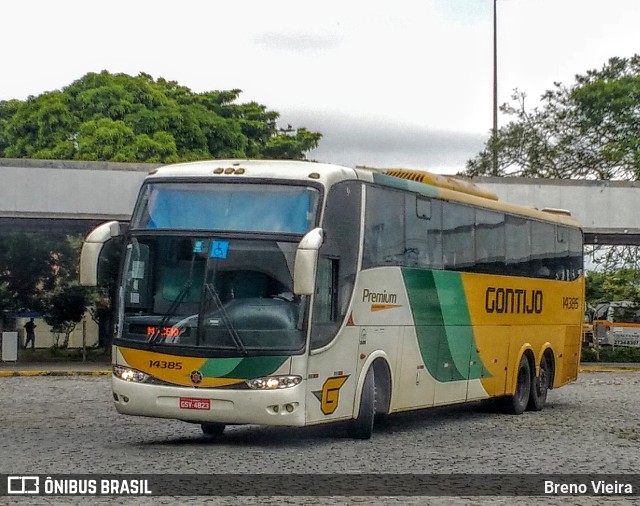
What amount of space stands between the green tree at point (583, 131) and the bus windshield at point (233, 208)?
130 ft

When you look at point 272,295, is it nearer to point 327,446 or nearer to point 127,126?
point 327,446

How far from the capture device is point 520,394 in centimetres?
2152

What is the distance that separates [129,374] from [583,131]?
141 ft

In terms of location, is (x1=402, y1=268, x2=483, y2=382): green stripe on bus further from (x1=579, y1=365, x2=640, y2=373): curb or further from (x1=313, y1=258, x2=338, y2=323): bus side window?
(x1=579, y1=365, x2=640, y2=373): curb

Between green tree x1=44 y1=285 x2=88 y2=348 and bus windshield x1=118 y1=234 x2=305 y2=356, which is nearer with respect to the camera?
bus windshield x1=118 y1=234 x2=305 y2=356

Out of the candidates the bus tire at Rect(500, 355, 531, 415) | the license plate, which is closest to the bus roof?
the license plate

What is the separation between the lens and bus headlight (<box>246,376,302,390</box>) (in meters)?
14.1

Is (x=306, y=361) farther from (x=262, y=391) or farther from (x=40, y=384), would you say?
(x=40, y=384)

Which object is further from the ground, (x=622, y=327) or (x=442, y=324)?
(x=442, y=324)

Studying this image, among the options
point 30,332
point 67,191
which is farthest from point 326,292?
point 30,332

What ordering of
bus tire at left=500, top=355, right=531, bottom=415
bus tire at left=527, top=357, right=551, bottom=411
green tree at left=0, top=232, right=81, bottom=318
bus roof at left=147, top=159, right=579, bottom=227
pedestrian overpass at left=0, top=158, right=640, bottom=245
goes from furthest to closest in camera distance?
green tree at left=0, top=232, right=81, bottom=318, pedestrian overpass at left=0, top=158, right=640, bottom=245, bus tire at left=527, top=357, right=551, bottom=411, bus tire at left=500, top=355, right=531, bottom=415, bus roof at left=147, top=159, right=579, bottom=227

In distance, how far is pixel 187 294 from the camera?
47.3 feet

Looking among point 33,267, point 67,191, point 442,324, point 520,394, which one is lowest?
point 520,394

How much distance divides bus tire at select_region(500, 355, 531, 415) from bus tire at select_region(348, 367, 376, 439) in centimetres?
594
